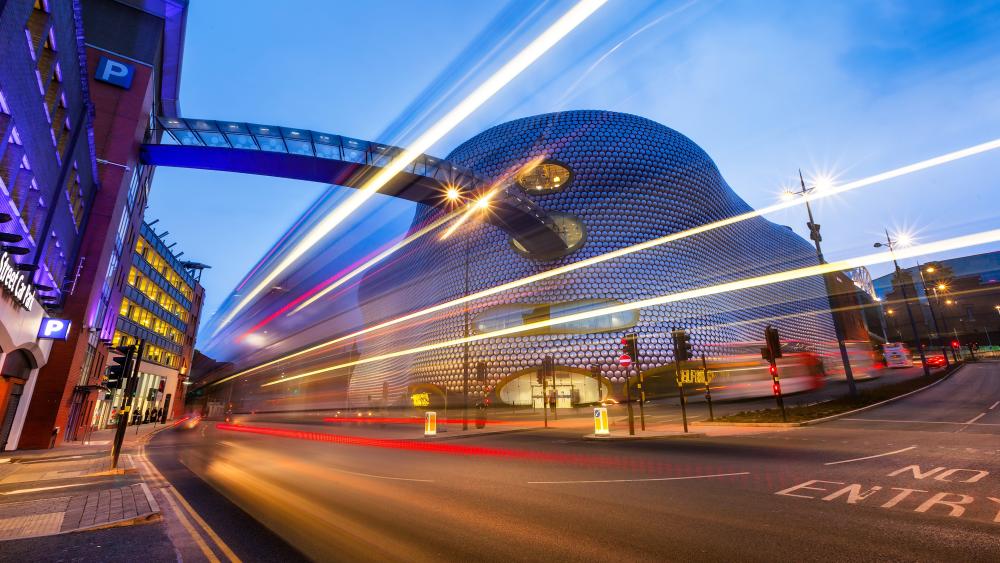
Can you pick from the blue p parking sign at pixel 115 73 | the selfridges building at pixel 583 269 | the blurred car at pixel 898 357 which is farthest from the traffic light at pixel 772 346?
the blurred car at pixel 898 357

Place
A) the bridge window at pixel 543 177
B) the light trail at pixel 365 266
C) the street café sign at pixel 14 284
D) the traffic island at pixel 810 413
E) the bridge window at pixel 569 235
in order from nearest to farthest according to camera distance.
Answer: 1. the street café sign at pixel 14 284
2. the traffic island at pixel 810 413
3. the light trail at pixel 365 266
4. the bridge window at pixel 569 235
5. the bridge window at pixel 543 177

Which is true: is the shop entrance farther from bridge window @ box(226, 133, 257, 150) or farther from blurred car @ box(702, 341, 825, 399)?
bridge window @ box(226, 133, 257, 150)

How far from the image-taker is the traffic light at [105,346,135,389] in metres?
11.1

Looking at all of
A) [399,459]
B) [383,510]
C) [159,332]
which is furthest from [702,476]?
[159,332]

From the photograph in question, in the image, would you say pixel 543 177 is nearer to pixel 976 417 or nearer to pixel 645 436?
pixel 645 436

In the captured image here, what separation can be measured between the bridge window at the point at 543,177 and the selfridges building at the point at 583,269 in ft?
0.46

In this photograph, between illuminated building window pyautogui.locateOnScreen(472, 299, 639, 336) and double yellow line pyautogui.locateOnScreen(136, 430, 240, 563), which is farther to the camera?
illuminated building window pyautogui.locateOnScreen(472, 299, 639, 336)

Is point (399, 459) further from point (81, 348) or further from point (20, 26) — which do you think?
point (81, 348)

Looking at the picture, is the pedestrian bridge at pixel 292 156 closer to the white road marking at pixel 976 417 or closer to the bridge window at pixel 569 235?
the bridge window at pixel 569 235

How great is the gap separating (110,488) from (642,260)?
154 feet

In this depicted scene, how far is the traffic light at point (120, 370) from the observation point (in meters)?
11.1

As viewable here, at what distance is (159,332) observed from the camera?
4266 cm

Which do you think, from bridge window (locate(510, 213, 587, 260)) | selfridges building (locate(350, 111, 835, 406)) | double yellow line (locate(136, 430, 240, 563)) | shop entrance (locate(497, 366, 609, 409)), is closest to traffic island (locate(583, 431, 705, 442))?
double yellow line (locate(136, 430, 240, 563))

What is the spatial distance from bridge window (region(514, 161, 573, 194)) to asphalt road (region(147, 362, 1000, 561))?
43.2 metres
